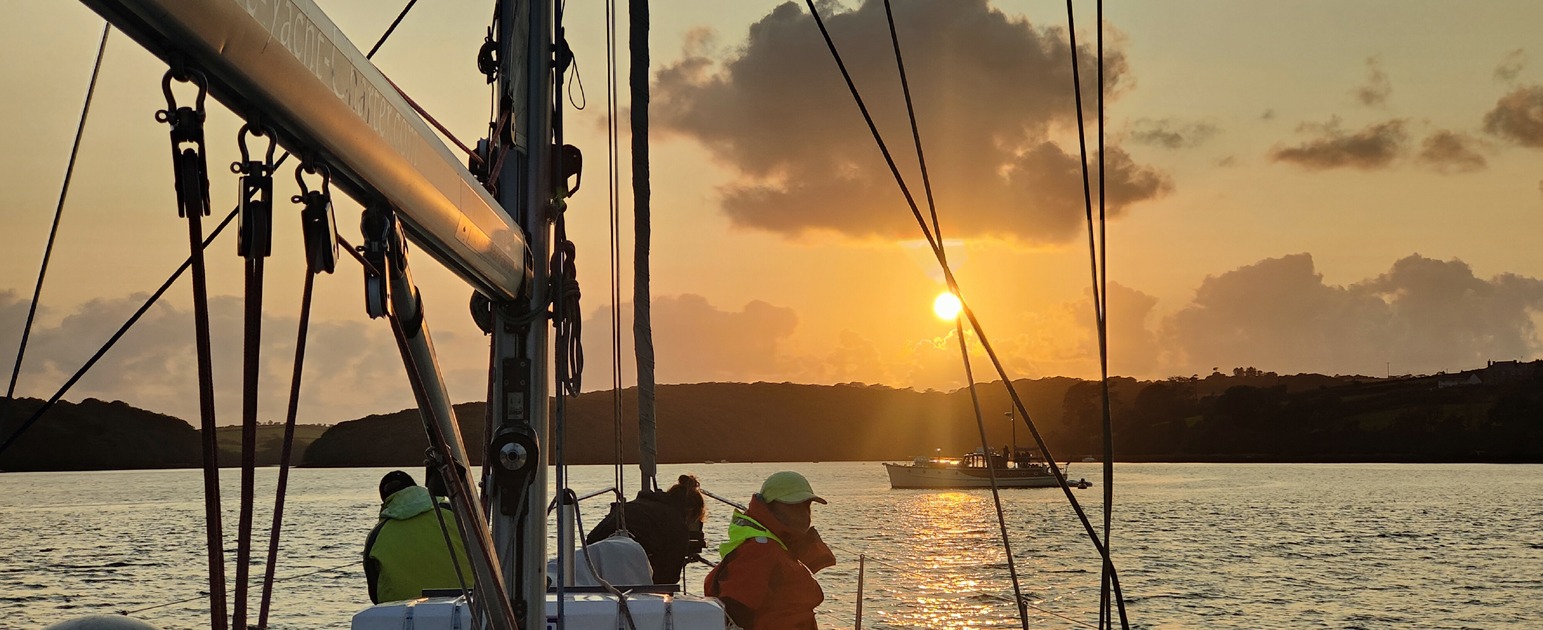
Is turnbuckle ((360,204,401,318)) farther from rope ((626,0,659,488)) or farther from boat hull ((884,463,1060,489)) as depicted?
boat hull ((884,463,1060,489))

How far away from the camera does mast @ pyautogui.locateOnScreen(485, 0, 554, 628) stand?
434 cm

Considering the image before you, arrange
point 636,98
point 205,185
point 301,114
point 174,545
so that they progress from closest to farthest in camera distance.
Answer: point 205,185, point 301,114, point 636,98, point 174,545

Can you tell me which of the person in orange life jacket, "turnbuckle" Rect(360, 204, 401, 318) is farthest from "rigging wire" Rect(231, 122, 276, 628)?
the person in orange life jacket

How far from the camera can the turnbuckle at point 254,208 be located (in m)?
2.07

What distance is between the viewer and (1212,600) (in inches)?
1742

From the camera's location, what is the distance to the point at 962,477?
123188 mm

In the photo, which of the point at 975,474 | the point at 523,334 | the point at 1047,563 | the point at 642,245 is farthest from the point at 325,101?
the point at 975,474

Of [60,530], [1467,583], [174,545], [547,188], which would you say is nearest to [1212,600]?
[1467,583]

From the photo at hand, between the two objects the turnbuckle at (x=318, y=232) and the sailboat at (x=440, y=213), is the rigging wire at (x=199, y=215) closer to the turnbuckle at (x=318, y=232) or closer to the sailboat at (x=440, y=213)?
the sailboat at (x=440, y=213)

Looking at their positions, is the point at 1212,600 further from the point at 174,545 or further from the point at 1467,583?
the point at 174,545

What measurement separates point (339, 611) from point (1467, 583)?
40213mm

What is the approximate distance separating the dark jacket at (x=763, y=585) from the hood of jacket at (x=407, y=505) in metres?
1.70

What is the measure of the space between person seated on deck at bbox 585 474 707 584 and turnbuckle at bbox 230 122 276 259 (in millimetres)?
6800

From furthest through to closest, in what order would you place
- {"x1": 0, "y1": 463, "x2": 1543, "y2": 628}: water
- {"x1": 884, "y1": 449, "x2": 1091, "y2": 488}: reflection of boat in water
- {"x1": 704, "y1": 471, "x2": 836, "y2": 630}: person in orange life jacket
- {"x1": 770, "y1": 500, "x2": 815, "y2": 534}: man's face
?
{"x1": 884, "y1": 449, "x2": 1091, "y2": 488}: reflection of boat in water, {"x1": 0, "y1": 463, "x2": 1543, "y2": 628}: water, {"x1": 770, "y1": 500, "x2": 815, "y2": 534}: man's face, {"x1": 704, "y1": 471, "x2": 836, "y2": 630}: person in orange life jacket
